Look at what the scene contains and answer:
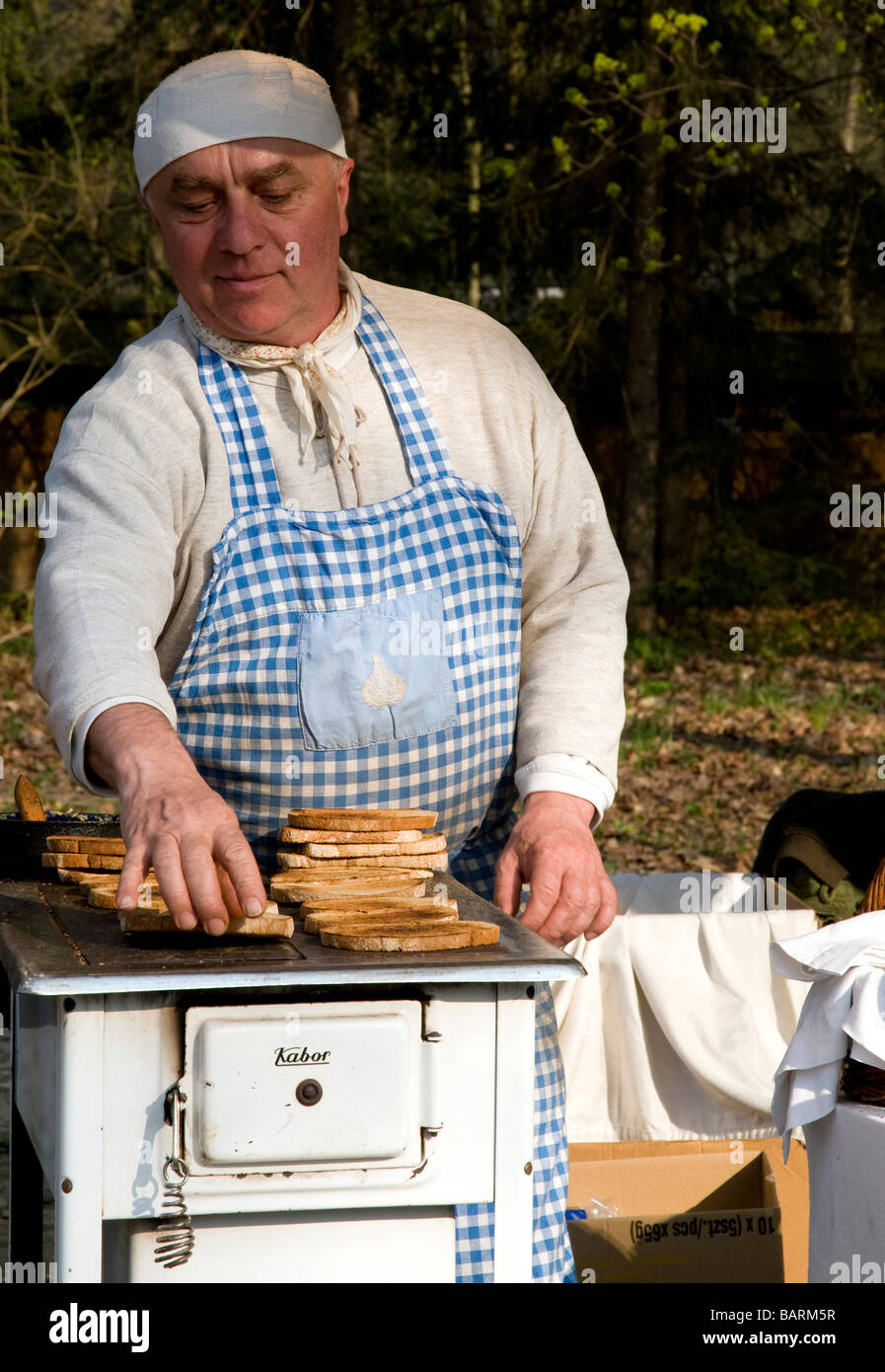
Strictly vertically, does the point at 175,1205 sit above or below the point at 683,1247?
above

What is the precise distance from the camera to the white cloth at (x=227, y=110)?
227cm

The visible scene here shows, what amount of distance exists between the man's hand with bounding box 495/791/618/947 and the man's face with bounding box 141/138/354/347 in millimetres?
862

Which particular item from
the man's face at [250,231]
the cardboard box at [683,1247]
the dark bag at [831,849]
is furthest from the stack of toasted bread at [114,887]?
the dark bag at [831,849]

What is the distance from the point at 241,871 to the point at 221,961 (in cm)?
11

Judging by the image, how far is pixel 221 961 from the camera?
5.60ft

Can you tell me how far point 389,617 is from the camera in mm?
2297

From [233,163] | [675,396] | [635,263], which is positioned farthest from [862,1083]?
[675,396]

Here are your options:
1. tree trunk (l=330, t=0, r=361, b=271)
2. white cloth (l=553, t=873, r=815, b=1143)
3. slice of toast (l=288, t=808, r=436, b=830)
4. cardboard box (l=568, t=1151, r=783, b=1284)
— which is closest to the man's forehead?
slice of toast (l=288, t=808, r=436, b=830)

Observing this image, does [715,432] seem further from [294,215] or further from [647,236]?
[294,215]

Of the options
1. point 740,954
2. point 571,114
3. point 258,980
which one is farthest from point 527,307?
point 258,980

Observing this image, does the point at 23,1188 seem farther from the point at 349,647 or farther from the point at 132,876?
the point at 349,647

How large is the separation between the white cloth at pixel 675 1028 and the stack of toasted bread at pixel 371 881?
1904mm

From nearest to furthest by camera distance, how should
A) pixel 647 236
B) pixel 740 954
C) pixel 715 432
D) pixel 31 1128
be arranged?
pixel 31 1128 → pixel 740 954 → pixel 647 236 → pixel 715 432

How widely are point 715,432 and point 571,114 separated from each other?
9.34 ft
